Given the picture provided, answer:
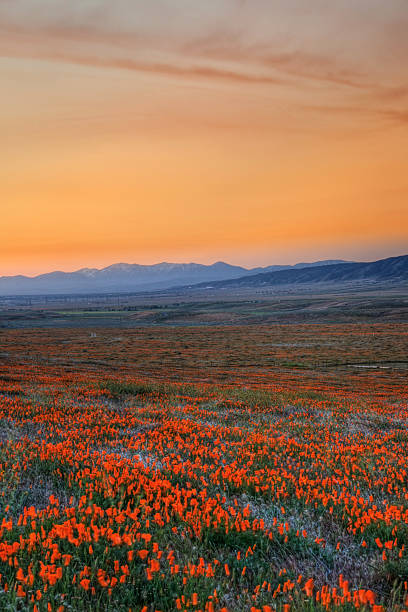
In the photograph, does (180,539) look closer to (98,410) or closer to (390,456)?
(390,456)

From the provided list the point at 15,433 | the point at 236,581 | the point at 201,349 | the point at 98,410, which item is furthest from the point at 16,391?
the point at 201,349

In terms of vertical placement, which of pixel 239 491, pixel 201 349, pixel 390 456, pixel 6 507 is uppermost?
pixel 6 507

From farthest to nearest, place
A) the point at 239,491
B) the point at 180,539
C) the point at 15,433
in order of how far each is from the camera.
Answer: the point at 15,433 < the point at 239,491 < the point at 180,539

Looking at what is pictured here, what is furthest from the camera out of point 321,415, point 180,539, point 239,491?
point 321,415

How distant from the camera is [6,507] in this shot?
4195mm

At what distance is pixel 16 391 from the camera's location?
534 inches

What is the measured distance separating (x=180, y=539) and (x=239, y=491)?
1.72 meters

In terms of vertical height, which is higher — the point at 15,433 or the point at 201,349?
the point at 15,433

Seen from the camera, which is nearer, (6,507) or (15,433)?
(6,507)

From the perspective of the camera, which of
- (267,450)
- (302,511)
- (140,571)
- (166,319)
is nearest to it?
(140,571)

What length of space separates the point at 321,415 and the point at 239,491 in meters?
7.67

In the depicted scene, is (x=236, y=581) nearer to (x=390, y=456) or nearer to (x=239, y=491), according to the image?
(x=239, y=491)

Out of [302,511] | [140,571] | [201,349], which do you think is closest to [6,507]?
[140,571]

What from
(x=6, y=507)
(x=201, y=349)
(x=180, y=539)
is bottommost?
(x=201, y=349)
